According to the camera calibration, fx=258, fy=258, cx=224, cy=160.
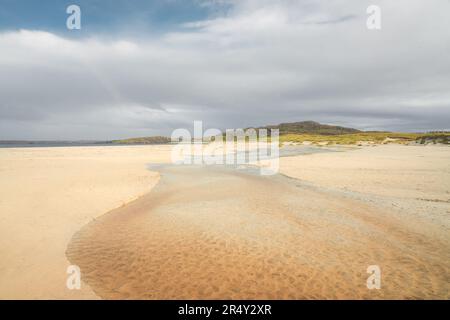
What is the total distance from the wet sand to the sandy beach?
0.03 meters

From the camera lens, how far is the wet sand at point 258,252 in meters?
5.92

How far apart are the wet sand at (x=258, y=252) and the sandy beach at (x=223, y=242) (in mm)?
34

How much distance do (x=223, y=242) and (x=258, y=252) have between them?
49.8 inches

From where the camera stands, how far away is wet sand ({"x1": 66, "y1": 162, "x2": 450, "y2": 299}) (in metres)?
5.92

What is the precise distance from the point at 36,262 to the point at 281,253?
21.6ft

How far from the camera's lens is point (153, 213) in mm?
11531

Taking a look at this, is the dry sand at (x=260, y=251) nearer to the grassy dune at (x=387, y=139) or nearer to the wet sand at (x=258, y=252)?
the wet sand at (x=258, y=252)

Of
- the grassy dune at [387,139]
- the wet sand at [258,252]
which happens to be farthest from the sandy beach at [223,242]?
the grassy dune at [387,139]

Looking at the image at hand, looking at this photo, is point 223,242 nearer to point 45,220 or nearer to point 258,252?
point 258,252

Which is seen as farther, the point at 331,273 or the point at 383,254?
the point at 383,254

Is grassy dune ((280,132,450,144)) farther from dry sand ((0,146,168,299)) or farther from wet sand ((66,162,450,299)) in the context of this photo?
dry sand ((0,146,168,299))

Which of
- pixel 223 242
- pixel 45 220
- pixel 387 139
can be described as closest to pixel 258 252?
pixel 223 242
